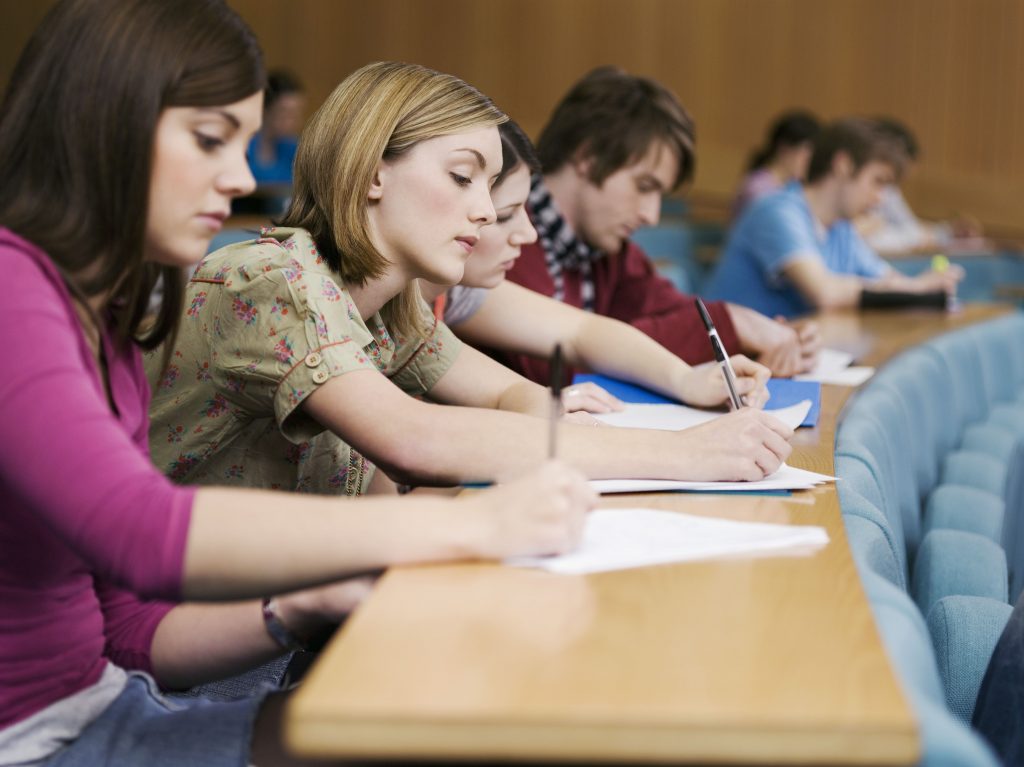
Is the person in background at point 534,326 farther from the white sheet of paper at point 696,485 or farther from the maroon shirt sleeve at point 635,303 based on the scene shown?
the white sheet of paper at point 696,485

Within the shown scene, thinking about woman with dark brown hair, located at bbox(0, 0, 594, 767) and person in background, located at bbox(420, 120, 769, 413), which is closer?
woman with dark brown hair, located at bbox(0, 0, 594, 767)

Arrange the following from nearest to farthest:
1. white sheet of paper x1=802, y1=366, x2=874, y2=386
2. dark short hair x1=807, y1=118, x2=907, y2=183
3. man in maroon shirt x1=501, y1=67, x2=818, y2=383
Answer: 1. white sheet of paper x1=802, y1=366, x2=874, y2=386
2. man in maroon shirt x1=501, y1=67, x2=818, y2=383
3. dark short hair x1=807, y1=118, x2=907, y2=183

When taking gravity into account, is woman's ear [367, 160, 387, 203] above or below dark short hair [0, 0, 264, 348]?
below

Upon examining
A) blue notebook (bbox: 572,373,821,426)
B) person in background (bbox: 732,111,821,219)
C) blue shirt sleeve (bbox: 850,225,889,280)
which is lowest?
person in background (bbox: 732,111,821,219)

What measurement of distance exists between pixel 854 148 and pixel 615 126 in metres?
1.88

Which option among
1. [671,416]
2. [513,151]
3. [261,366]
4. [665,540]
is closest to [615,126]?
[513,151]

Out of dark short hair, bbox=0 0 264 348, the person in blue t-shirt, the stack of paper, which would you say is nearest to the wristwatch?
dark short hair, bbox=0 0 264 348

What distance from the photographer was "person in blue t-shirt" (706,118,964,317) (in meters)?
3.73

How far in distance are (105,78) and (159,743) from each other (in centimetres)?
54

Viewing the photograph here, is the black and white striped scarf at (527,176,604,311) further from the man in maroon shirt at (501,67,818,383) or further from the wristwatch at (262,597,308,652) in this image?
the wristwatch at (262,597,308,652)

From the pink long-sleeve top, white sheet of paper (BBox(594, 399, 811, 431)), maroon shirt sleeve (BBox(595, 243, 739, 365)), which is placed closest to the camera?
the pink long-sleeve top

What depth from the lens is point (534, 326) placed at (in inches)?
82.5

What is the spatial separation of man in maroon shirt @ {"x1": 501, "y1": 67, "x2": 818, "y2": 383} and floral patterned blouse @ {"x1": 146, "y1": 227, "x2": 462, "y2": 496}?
2.99ft

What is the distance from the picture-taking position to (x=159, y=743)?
1015 mm
